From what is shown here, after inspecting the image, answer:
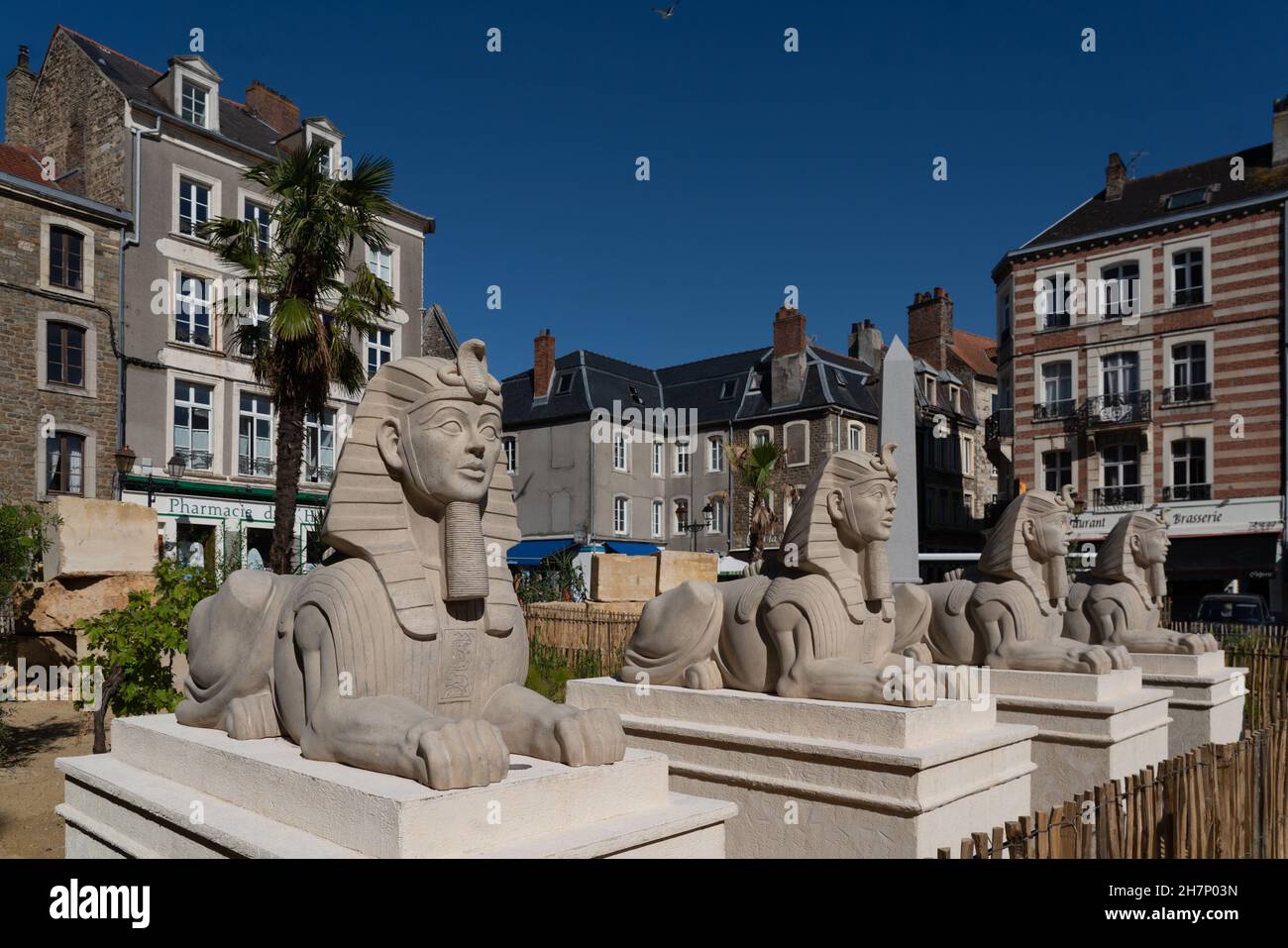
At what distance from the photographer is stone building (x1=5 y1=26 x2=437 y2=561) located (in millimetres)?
19844

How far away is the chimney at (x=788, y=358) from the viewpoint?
3027cm

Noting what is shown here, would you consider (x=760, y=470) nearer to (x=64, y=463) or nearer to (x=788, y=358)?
(x=788, y=358)

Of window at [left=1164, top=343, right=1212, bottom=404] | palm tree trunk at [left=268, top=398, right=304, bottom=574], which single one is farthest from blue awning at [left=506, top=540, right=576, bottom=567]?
palm tree trunk at [left=268, top=398, right=304, bottom=574]

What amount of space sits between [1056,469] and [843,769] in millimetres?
22628

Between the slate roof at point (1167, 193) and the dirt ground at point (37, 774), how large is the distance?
2391 centimetres

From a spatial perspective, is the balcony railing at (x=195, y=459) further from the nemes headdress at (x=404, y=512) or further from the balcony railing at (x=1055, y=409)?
the balcony railing at (x=1055, y=409)

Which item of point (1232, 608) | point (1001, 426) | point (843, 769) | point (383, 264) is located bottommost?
point (1232, 608)

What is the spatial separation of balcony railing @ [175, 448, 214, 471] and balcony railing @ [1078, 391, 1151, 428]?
20.5 meters

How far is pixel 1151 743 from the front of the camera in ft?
21.4

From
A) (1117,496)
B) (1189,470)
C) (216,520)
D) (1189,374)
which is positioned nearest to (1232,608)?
(1189,470)

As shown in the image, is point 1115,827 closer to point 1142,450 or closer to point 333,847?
point 333,847

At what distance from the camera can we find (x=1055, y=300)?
25.1 metres
